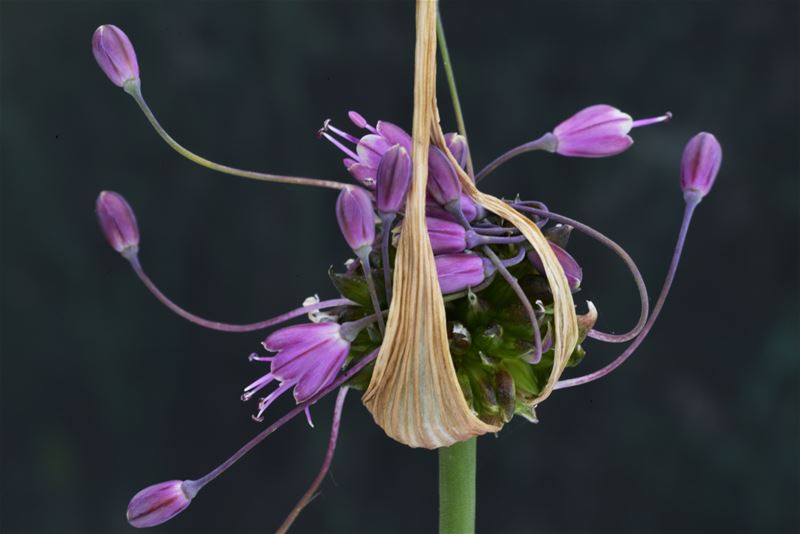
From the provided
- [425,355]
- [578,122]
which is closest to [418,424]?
[425,355]

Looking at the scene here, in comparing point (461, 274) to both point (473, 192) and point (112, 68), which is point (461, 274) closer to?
point (473, 192)

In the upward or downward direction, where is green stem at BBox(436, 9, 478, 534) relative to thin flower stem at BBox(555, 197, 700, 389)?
downward

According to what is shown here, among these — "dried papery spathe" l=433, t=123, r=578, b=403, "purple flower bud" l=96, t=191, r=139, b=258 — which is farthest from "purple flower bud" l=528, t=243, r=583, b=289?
"purple flower bud" l=96, t=191, r=139, b=258

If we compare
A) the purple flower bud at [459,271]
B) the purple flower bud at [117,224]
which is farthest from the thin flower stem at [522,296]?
the purple flower bud at [117,224]

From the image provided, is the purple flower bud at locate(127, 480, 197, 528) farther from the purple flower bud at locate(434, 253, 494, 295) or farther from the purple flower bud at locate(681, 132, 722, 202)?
the purple flower bud at locate(681, 132, 722, 202)

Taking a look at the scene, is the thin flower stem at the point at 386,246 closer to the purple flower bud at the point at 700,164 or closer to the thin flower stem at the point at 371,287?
the thin flower stem at the point at 371,287

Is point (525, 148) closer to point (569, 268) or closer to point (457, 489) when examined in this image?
point (569, 268)

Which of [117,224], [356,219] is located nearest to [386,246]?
[356,219]
